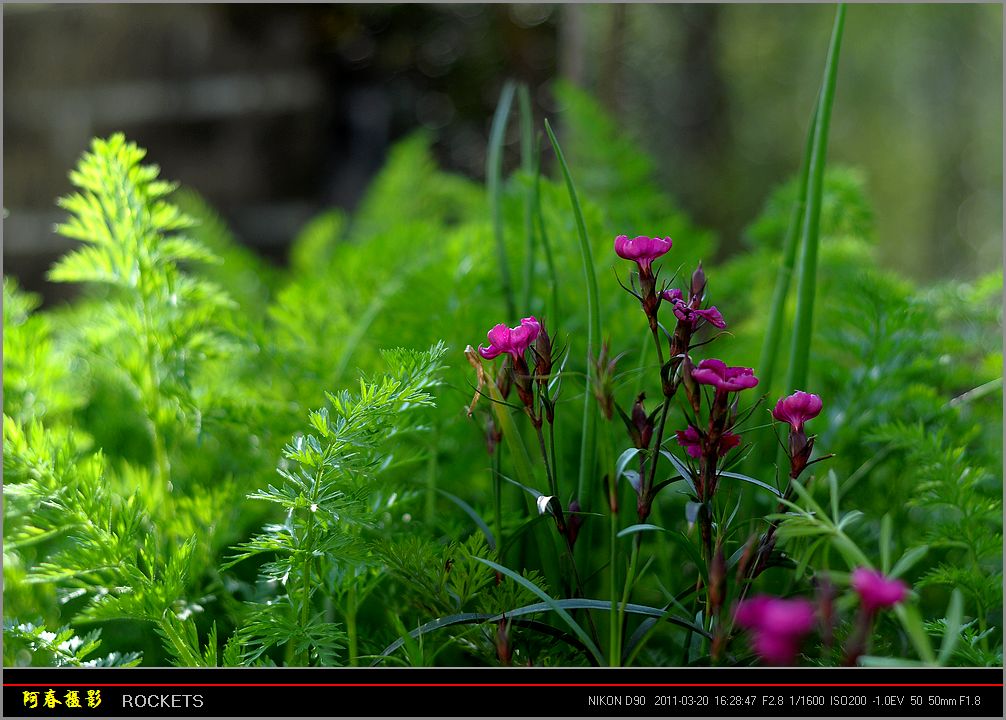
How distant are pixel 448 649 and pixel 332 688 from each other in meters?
0.10

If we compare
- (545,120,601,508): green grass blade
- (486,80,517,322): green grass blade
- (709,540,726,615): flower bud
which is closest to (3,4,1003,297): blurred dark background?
(486,80,517,322): green grass blade

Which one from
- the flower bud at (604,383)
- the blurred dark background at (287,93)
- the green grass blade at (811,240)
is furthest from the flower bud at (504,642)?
the blurred dark background at (287,93)

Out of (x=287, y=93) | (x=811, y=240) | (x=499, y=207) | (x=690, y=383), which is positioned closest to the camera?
(x=690, y=383)

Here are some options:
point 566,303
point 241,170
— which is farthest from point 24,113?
point 566,303

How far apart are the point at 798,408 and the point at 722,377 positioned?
39 millimetres

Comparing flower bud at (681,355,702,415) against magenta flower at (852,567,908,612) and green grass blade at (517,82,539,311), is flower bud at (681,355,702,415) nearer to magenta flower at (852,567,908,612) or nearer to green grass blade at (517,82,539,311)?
magenta flower at (852,567,908,612)

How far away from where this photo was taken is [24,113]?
5.19ft

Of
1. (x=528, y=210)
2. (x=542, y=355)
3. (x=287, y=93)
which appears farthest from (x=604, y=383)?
(x=287, y=93)

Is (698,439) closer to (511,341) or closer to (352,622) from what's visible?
(511,341)

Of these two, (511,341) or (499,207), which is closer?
(511,341)

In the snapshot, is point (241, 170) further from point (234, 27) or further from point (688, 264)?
point (688, 264)

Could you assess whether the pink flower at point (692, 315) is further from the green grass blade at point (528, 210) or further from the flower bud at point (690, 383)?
the green grass blade at point (528, 210)

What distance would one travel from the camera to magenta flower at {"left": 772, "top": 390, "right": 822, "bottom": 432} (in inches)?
13.4

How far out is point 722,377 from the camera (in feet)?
1.10
